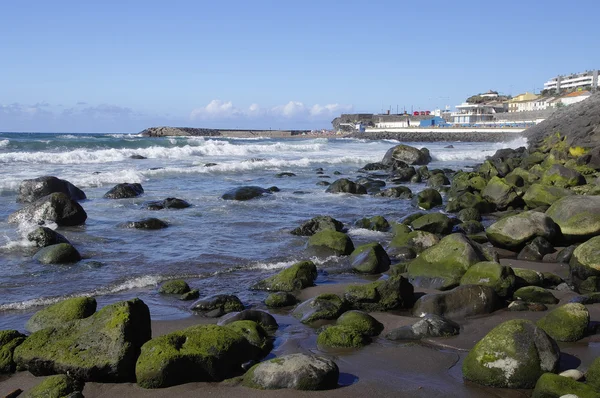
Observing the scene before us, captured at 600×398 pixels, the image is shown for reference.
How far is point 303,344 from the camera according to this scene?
235 inches

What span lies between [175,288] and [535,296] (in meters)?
4.53

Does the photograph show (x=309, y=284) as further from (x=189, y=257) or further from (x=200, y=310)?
(x=189, y=257)

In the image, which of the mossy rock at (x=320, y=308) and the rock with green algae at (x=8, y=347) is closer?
the rock with green algae at (x=8, y=347)

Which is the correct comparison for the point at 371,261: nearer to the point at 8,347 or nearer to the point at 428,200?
the point at 8,347

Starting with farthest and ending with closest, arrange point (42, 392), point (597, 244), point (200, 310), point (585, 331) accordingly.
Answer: point (597, 244), point (200, 310), point (585, 331), point (42, 392)

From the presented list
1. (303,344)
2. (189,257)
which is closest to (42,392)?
(303,344)

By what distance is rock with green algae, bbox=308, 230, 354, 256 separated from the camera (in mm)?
10250

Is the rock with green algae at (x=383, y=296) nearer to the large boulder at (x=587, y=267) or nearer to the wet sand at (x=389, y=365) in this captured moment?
the wet sand at (x=389, y=365)

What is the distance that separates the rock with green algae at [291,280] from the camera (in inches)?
323

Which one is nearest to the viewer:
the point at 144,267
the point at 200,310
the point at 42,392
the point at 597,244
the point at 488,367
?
the point at 42,392

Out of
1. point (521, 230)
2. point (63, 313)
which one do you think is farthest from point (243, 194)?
point (63, 313)

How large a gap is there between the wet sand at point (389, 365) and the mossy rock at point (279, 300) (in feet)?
1.53

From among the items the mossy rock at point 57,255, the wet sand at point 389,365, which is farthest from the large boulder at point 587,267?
the mossy rock at point 57,255

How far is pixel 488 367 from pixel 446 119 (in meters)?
103
